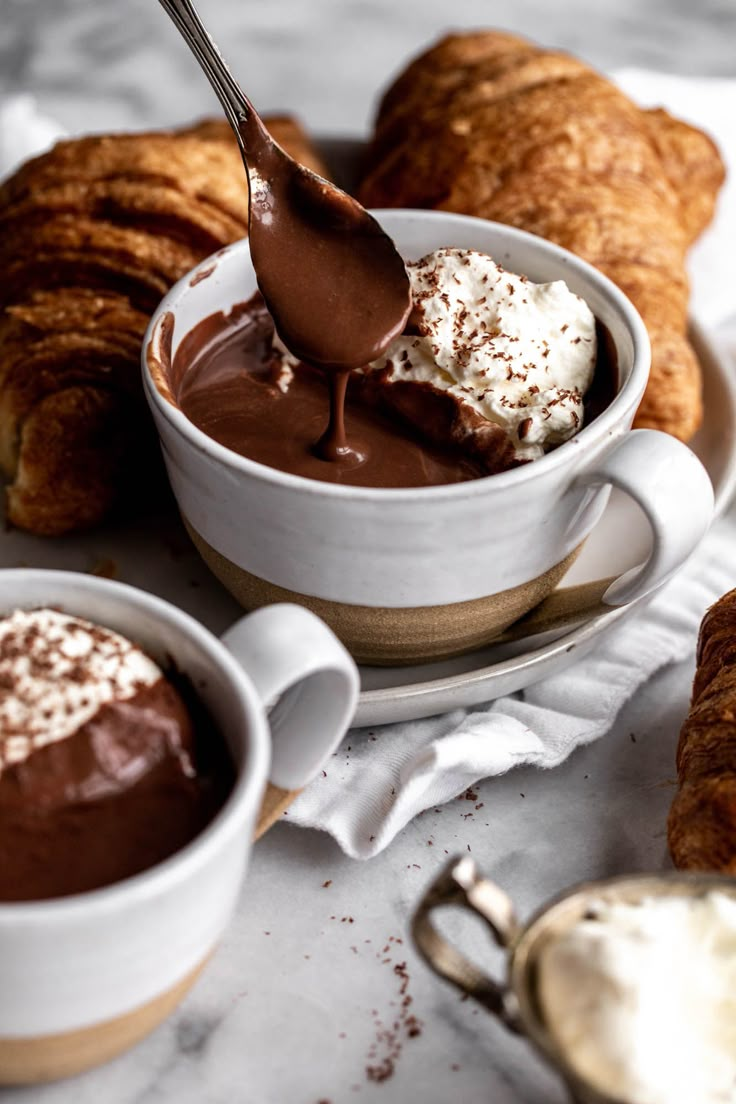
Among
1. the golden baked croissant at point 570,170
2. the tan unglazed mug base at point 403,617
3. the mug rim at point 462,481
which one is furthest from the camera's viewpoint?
the golden baked croissant at point 570,170

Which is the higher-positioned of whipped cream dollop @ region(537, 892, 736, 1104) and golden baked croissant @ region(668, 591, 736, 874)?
whipped cream dollop @ region(537, 892, 736, 1104)

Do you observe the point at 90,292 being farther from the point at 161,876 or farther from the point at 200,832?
the point at 161,876

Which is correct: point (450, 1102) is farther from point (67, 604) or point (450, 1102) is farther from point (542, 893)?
point (67, 604)

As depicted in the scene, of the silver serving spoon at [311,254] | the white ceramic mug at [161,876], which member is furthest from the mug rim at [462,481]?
the white ceramic mug at [161,876]

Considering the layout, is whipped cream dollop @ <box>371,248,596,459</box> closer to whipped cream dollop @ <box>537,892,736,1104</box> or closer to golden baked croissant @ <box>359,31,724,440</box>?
golden baked croissant @ <box>359,31,724,440</box>

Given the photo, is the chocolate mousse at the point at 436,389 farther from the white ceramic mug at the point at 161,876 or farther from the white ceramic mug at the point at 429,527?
the white ceramic mug at the point at 161,876

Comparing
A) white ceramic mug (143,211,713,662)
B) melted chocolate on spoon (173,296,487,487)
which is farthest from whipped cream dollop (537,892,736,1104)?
melted chocolate on spoon (173,296,487,487)

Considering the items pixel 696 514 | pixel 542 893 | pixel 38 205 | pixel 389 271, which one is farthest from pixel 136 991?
pixel 38 205
